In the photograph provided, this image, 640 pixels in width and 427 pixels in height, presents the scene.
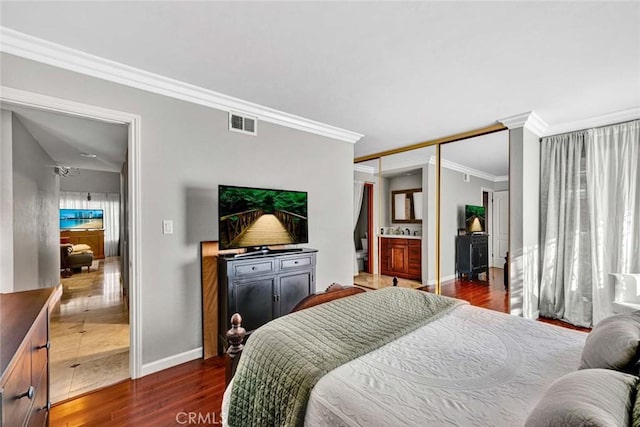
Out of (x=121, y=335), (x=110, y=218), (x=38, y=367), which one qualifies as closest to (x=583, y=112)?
(x=38, y=367)

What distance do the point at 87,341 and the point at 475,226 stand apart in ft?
15.4

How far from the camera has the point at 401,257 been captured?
4.85 m

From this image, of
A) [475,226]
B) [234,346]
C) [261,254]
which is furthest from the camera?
[475,226]

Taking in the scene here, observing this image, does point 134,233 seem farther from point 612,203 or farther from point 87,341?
point 612,203

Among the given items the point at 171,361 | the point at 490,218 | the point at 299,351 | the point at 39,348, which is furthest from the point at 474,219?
the point at 39,348

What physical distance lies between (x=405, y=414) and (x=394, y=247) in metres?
4.03

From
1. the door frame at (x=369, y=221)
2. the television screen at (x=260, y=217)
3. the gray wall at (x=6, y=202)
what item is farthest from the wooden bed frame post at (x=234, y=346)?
the door frame at (x=369, y=221)

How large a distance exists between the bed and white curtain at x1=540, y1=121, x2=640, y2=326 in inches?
98.6

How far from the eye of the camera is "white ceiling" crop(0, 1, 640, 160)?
168 centimetres

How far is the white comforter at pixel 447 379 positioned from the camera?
0.97m

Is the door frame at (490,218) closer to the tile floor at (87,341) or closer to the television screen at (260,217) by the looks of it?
the television screen at (260,217)

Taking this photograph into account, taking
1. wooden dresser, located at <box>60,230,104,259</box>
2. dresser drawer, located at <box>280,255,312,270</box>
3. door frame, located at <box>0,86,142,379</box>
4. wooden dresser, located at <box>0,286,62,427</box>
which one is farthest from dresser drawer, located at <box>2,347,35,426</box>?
wooden dresser, located at <box>60,230,104,259</box>

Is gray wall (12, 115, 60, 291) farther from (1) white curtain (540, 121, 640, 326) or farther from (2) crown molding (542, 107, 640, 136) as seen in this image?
(2) crown molding (542, 107, 640, 136)

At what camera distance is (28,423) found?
47.2 inches
